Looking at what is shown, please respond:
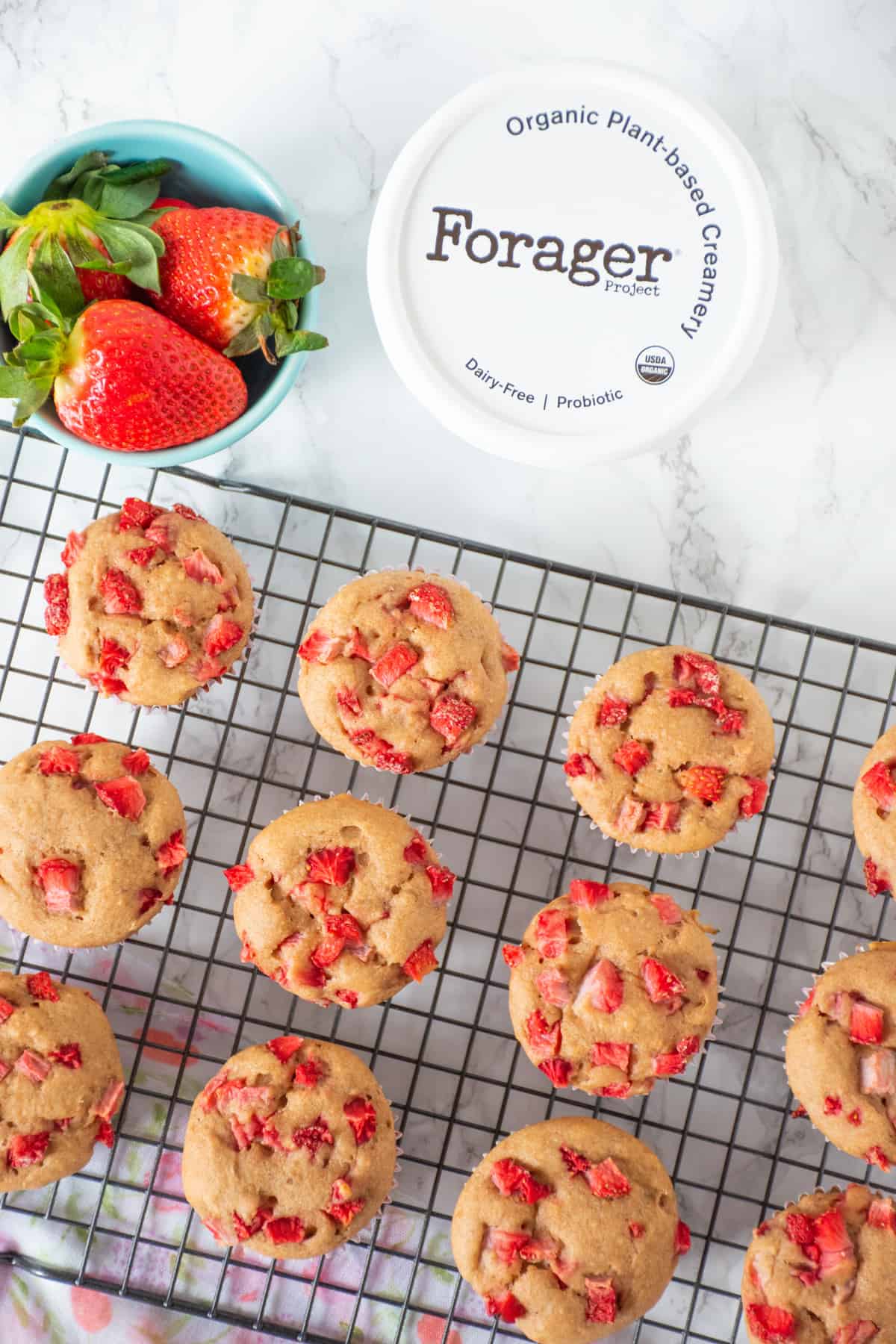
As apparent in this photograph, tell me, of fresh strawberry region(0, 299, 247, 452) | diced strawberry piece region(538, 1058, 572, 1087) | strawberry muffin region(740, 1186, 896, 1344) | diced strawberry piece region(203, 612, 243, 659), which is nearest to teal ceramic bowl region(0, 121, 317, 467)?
fresh strawberry region(0, 299, 247, 452)

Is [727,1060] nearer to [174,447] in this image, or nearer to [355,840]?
[355,840]

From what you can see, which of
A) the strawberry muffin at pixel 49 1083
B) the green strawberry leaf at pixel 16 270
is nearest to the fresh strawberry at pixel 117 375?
the green strawberry leaf at pixel 16 270

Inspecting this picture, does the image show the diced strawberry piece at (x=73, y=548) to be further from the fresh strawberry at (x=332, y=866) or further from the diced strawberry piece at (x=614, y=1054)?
the diced strawberry piece at (x=614, y=1054)

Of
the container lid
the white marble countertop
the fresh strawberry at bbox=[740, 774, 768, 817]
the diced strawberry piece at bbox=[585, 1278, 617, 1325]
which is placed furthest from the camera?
the white marble countertop

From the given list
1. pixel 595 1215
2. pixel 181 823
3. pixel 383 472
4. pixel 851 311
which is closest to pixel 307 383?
pixel 383 472

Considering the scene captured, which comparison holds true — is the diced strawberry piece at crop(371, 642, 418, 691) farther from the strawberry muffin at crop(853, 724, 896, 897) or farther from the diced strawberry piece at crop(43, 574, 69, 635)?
the strawberry muffin at crop(853, 724, 896, 897)

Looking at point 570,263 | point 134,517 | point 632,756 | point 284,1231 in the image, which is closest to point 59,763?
point 134,517
